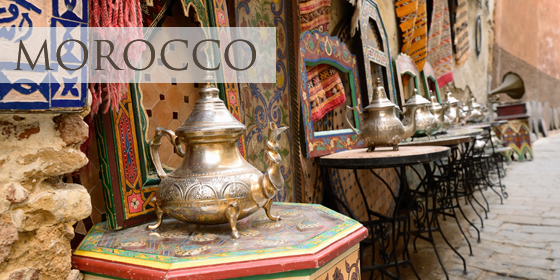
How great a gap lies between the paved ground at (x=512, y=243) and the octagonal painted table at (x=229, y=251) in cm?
202

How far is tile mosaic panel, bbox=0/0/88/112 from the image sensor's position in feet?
2.85

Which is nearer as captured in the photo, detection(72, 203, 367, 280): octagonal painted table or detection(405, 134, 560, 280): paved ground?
detection(72, 203, 367, 280): octagonal painted table

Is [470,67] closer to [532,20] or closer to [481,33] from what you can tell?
[481,33]

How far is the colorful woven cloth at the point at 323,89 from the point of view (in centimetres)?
274

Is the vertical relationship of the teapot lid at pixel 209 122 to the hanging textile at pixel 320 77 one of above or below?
below

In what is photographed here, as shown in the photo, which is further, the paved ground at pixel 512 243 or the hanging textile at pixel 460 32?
the hanging textile at pixel 460 32

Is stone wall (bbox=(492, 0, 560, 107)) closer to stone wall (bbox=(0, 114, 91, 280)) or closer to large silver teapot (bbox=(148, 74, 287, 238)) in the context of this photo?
large silver teapot (bbox=(148, 74, 287, 238))

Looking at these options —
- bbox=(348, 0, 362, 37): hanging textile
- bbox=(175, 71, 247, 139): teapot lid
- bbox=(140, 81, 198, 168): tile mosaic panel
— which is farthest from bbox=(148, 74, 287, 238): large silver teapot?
bbox=(348, 0, 362, 37): hanging textile

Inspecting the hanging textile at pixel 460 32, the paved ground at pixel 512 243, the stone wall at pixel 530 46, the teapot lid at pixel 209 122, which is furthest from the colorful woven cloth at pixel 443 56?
the stone wall at pixel 530 46

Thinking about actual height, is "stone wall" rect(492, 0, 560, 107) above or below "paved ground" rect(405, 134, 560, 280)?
above

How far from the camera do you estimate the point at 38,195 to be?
3.21 feet

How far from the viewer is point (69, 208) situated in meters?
1.03

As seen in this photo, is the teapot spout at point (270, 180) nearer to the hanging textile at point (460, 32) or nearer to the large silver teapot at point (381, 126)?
the large silver teapot at point (381, 126)

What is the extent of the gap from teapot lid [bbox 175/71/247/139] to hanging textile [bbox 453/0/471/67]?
316 inches
